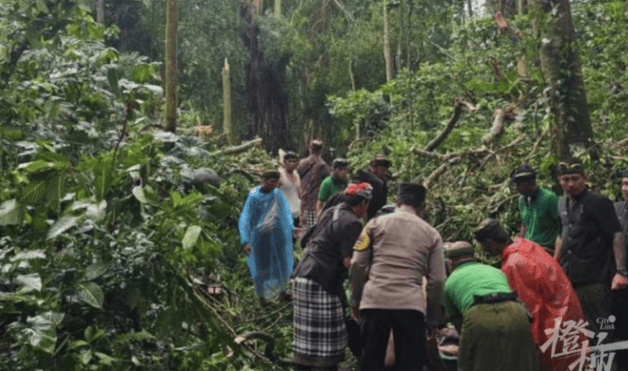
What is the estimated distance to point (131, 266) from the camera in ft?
15.3

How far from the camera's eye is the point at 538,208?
8.05 meters

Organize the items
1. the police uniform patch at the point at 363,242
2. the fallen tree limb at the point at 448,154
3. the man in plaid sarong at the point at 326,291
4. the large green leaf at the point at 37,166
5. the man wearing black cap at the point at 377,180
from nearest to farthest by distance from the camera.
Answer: the large green leaf at the point at 37,166 < the police uniform patch at the point at 363,242 < the man in plaid sarong at the point at 326,291 < the man wearing black cap at the point at 377,180 < the fallen tree limb at the point at 448,154

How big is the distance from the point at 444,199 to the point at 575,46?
2310mm

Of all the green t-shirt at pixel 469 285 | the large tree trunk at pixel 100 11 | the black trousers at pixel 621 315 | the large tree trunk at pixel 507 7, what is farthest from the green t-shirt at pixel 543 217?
the large tree trunk at pixel 100 11

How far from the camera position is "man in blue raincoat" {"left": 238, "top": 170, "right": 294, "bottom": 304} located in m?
9.92

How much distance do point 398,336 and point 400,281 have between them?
42 centimetres

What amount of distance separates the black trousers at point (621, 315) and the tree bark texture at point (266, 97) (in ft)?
77.8

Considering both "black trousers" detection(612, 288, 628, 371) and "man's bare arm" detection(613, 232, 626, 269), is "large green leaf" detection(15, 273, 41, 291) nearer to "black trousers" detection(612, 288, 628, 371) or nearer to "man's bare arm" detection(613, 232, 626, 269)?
"man's bare arm" detection(613, 232, 626, 269)

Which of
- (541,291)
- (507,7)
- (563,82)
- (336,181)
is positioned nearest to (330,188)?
(336,181)

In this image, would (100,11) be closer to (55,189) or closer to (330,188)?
→ (330,188)

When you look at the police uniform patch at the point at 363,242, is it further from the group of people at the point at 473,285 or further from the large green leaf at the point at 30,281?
the large green leaf at the point at 30,281

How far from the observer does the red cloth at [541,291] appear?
6.26 metres

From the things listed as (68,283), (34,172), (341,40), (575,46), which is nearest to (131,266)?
(68,283)

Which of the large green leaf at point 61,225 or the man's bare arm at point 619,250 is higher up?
the large green leaf at point 61,225
